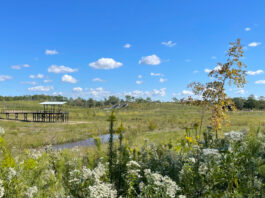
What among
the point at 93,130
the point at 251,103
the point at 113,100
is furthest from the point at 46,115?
the point at 251,103

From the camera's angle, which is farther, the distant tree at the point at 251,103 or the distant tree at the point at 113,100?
the distant tree at the point at 113,100

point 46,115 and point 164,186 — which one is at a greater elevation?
point 164,186

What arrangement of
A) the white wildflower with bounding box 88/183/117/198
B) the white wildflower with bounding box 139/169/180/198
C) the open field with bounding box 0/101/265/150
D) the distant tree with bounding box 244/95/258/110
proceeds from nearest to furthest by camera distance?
the white wildflower with bounding box 88/183/117/198
the white wildflower with bounding box 139/169/180/198
the open field with bounding box 0/101/265/150
the distant tree with bounding box 244/95/258/110

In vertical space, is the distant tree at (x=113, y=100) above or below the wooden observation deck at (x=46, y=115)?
above

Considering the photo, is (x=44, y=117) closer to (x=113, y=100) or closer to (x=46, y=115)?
(x=46, y=115)

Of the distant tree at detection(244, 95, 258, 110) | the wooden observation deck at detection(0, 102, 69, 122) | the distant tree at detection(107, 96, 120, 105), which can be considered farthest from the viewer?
the distant tree at detection(107, 96, 120, 105)

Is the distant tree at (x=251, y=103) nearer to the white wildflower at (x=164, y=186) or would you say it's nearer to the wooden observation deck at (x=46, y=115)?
the wooden observation deck at (x=46, y=115)

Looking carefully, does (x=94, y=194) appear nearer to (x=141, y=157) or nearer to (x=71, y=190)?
(x=71, y=190)

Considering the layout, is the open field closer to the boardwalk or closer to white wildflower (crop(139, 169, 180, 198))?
the boardwalk

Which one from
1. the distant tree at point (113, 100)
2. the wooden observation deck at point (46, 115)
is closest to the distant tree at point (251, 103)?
the distant tree at point (113, 100)

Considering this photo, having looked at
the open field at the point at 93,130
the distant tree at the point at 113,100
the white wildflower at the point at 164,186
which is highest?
the distant tree at the point at 113,100

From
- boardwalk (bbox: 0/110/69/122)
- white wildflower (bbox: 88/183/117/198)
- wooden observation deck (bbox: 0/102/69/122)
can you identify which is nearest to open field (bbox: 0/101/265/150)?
boardwalk (bbox: 0/110/69/122)

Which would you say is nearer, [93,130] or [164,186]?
[164,186]

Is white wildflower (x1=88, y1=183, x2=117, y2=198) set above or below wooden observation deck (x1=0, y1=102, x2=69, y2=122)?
above
